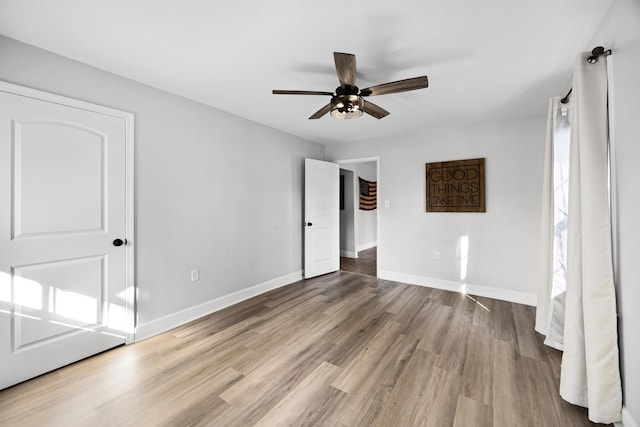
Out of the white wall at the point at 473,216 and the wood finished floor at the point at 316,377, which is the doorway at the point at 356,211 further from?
the wood finished floor at the point at 316,377

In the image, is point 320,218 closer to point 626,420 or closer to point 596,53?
point 596,53

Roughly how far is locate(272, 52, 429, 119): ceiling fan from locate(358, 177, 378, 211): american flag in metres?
4.05

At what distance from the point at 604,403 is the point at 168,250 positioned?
3.30 m

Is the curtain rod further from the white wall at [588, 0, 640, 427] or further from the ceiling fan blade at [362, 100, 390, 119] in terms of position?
the ceiling fan blade at [362, 100, 390, 119]

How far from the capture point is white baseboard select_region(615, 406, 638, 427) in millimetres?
1264

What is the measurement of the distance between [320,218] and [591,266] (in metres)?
3.33

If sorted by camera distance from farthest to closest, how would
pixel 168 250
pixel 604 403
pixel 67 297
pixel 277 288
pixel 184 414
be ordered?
pixel 277 288, pixel 168 250, pixel 67 297, pixel 184 414, pixel 604 403

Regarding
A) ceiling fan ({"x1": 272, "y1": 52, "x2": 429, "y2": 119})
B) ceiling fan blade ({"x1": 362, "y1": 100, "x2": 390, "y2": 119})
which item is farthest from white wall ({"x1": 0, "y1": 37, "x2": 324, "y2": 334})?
ceiling fan blade ({"x1": 362, "y1": 100, "x2": 390, "y2": 119})

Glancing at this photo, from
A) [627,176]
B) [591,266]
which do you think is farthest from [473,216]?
[627,176]

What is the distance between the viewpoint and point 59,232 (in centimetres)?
194

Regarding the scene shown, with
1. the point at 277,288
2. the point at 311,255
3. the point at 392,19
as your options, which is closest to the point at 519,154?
the point at 392,19

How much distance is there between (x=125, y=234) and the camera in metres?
2.27

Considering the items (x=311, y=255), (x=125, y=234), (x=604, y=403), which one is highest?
(x=125, y=234)

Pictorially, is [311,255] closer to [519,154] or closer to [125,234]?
Answer: [125,234]
